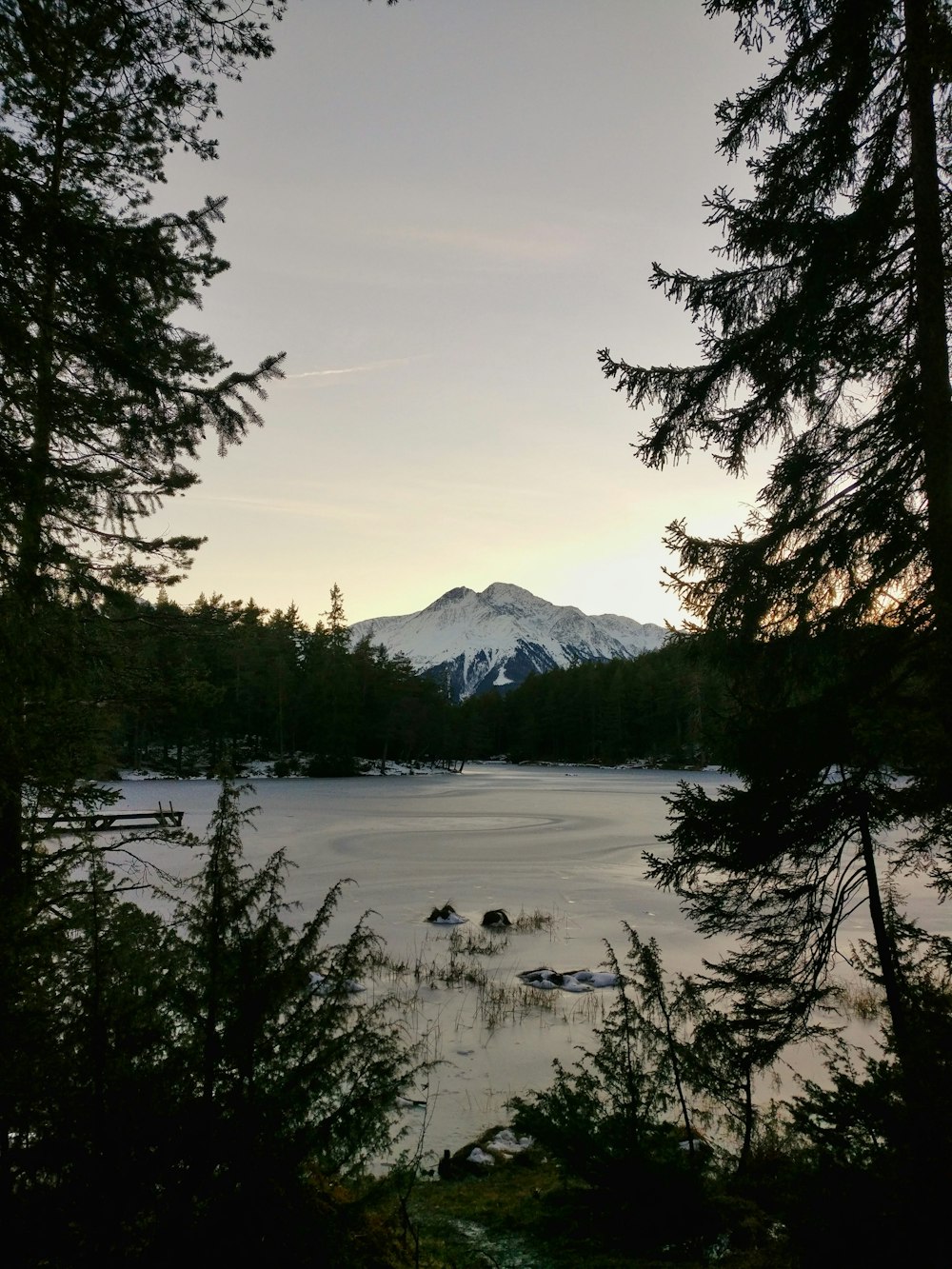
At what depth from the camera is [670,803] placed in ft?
23.0

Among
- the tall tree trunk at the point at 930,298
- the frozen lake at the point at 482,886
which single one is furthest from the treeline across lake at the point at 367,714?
the tall tree trunk at the point at 930,298

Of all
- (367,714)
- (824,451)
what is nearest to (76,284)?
(824,451)

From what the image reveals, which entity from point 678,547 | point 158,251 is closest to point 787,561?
point 678,547

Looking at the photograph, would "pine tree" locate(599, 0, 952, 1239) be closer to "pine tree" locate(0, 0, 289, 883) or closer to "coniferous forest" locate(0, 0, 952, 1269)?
"coniferous forest" locate(0, 0, 952, 1269)

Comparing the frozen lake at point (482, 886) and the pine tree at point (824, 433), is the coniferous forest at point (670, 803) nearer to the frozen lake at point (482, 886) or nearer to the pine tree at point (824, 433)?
the pine tree at point (824, 433)

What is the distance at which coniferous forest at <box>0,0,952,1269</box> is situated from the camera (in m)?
3.17

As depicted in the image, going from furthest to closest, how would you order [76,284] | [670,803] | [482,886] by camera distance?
[482,886] < [670,803] < [76,284]

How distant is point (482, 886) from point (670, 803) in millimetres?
14280

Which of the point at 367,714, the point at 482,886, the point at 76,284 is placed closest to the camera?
the point at 76,284

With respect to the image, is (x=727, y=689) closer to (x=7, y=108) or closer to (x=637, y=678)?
(x=7, y=108)

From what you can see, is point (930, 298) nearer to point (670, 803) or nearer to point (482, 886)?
point (670, 803)

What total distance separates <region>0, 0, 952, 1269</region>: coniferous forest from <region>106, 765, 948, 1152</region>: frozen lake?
5.02 ft

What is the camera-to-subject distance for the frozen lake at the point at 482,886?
9.27 metres

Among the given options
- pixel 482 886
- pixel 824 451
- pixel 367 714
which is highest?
pixel 824 451
